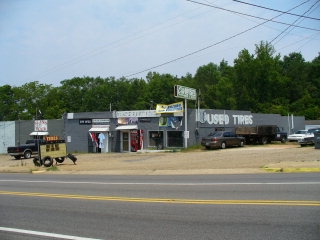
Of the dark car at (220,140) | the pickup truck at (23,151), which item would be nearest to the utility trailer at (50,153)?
the pickup truck at (23,151)

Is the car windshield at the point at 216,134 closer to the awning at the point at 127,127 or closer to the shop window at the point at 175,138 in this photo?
the shop window at the point at 175,138

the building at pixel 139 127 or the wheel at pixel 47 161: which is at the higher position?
the building at pixel 139 127

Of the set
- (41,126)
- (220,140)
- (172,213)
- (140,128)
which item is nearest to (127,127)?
(140,128)

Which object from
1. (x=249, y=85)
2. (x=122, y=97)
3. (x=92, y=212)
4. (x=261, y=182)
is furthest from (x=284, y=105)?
(x=92, y=212)

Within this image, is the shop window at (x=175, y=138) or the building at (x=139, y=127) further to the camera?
the building at (x=139, y=127)

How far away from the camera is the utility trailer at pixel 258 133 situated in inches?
1647

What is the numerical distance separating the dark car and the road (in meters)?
22.1

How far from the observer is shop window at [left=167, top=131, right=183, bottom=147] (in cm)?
3866

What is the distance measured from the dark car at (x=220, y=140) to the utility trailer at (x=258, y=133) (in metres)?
2.72

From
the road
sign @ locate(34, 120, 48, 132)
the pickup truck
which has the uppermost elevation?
sign @ locate(34, 120, 48, 132)

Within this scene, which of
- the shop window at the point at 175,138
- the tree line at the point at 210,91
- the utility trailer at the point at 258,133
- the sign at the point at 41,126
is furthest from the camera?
the tree line at the point at 210,91

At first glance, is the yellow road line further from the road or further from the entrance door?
the entrance door

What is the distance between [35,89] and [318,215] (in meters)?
98.0

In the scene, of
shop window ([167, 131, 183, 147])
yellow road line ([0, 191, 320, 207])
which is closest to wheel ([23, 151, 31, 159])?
shop window ([167, 131, 183, 147])
